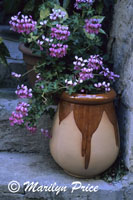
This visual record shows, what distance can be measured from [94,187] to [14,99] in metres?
0.76

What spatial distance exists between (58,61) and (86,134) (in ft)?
1.46

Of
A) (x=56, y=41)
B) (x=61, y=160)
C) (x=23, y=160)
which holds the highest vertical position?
(x=56, y=41)

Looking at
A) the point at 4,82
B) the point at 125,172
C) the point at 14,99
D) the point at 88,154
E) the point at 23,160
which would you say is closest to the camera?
the point at 88,154

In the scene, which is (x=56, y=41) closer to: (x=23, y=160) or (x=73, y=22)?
(x=73, y=22)

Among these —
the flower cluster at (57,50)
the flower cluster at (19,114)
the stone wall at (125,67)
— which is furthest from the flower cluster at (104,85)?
the flower cluster at (19,114)

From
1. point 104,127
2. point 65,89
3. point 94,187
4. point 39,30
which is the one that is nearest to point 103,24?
point 39,30

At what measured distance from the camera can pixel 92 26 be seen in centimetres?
151

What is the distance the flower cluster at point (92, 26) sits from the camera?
151cm

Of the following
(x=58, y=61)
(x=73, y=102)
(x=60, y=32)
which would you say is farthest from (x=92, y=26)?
Answer: (x=73, y=102)

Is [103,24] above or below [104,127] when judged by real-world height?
above

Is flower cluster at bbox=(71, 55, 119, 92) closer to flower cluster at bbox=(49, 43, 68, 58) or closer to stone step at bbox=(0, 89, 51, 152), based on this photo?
flower cluster at bbox=(49, 43, 68, 58)

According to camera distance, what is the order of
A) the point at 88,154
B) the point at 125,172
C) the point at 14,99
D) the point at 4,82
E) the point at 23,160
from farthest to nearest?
the point at 4,82, the point at 14,99, the point at 23,160, the point at 125,172, the point at 88,154

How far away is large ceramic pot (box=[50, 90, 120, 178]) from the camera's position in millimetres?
1495

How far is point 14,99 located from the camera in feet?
6.30
